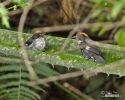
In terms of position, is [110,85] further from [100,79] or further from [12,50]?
[12,50]

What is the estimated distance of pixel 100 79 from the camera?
769 centimetres

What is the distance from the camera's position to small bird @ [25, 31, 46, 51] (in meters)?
5.25

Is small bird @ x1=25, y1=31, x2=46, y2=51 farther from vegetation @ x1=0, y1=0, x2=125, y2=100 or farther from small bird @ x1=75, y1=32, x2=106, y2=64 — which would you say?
small bird @ x1=75, y1=32, x2=106, y2=64

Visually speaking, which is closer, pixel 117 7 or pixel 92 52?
pixel 117 7

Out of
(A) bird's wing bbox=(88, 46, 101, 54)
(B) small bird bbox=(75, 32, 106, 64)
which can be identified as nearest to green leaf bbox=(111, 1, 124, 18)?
(B) small bird bbox=(75, 32, 106, 64)

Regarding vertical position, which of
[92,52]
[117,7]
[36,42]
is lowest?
[117,7]

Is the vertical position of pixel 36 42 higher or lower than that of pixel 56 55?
higher

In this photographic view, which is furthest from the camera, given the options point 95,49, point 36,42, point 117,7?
point 36,42

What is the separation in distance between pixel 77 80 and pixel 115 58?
3407mm

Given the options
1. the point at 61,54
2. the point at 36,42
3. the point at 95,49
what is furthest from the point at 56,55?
the point at 36,42

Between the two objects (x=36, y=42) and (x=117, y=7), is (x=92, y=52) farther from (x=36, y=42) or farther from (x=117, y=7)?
(x=117, y=7)

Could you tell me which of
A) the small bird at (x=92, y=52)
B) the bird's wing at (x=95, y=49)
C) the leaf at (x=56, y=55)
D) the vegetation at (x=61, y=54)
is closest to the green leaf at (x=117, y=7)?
the vegetation at (x=61, y=54)

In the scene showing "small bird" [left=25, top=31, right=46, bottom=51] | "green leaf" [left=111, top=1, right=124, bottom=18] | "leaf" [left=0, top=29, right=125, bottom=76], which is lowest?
"green leaf" [left=111, top=1, right=124, bottom=18]

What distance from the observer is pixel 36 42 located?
214 inches
